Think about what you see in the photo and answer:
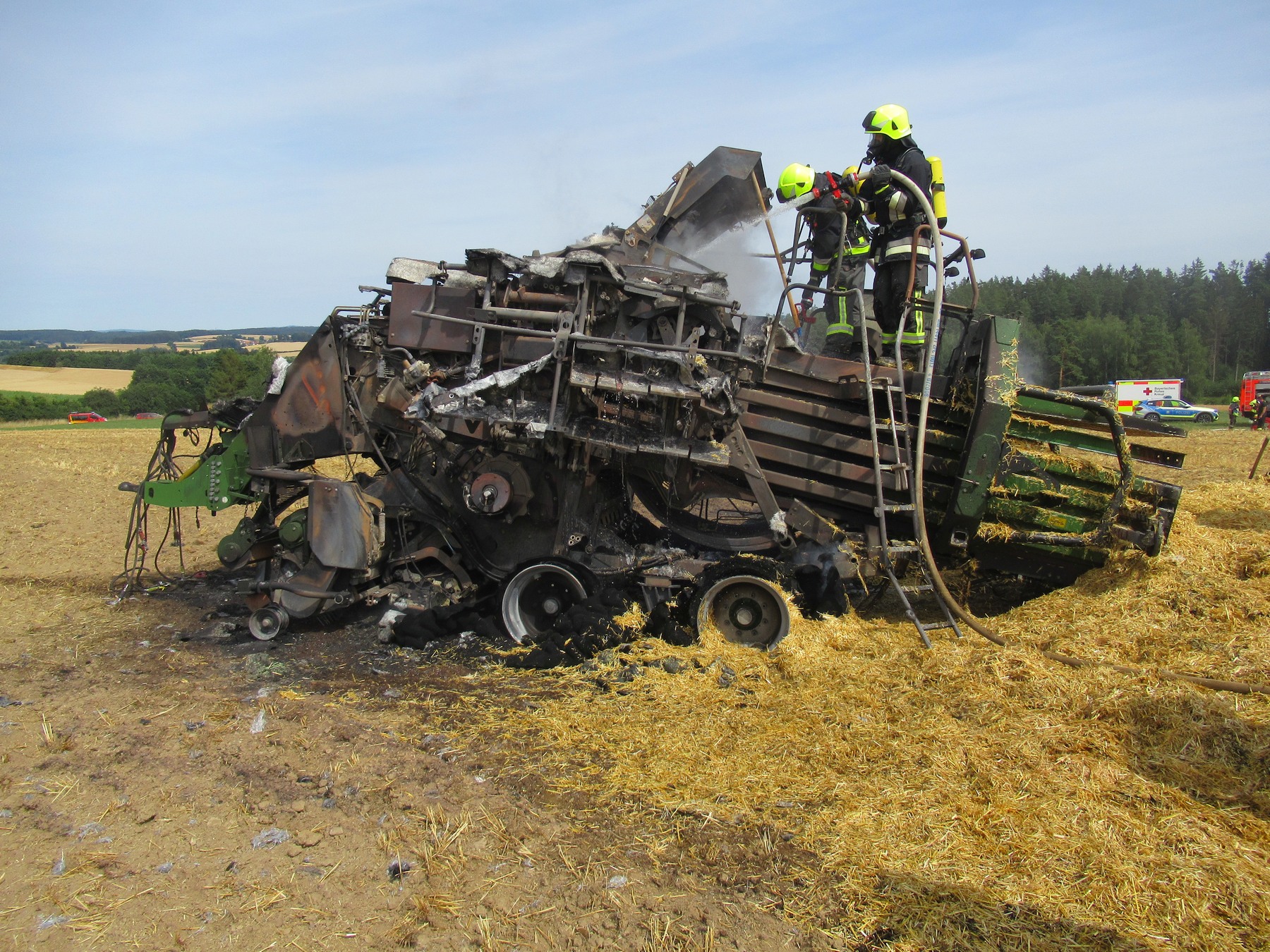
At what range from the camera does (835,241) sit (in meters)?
6.96

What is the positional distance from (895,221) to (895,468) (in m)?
2.12

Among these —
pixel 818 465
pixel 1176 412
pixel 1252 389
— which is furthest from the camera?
pixel 1176 412

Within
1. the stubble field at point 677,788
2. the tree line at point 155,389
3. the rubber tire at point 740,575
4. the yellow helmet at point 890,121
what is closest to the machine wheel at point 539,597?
the stubble field at point 677,788

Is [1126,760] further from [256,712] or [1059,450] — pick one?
[256,712]

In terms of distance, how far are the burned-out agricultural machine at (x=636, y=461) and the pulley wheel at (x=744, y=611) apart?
0.02 metres

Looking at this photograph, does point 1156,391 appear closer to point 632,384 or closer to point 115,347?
point 632,384

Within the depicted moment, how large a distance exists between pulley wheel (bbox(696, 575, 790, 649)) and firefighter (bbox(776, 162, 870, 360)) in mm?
2080

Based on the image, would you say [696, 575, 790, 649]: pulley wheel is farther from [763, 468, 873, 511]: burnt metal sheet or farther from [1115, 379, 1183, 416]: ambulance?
[1115, 379, 1183, 416]: ambulance

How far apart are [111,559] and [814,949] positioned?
9.11 meters

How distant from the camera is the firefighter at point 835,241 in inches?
257

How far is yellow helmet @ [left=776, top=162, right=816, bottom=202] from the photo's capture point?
22.5 ft

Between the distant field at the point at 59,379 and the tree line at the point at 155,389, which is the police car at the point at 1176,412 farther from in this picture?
the distant field at the point at 59,379

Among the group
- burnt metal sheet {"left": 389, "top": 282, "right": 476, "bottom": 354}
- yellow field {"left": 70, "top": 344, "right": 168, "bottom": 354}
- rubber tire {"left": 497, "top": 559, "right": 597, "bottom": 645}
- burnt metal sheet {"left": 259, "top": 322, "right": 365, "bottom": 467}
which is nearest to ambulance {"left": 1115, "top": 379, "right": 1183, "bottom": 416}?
rubber tire {"left": 497, "top": 559, "right": 597, "bottom": 645}

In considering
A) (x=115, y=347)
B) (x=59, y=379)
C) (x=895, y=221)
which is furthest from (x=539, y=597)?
(x=115, y=347)
